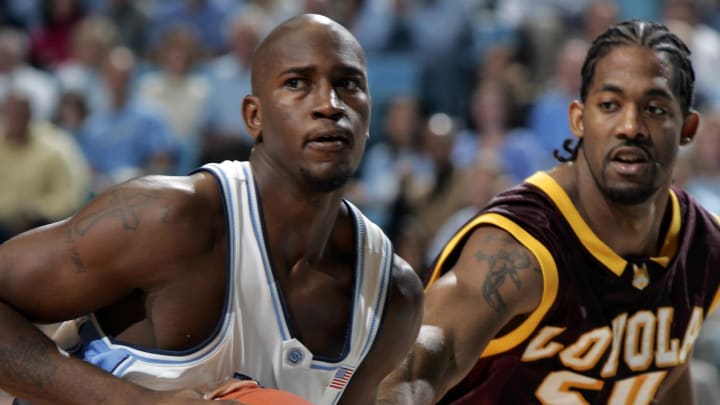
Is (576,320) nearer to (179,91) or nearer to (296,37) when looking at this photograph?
(296,37)

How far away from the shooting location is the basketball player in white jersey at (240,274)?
2.81m

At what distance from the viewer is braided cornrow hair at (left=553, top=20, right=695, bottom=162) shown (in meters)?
4.00

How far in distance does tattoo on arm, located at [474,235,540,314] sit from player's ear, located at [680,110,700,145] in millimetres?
779

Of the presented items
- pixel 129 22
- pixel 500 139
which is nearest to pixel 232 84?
pixel 129 22

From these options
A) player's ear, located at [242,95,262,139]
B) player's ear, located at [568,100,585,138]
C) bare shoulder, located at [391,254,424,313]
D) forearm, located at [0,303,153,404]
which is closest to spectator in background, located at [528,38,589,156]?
player's ear, located at [568,100,585,138]

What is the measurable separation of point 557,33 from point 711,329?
11.3 feet

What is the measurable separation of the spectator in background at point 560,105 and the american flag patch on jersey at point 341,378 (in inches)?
214

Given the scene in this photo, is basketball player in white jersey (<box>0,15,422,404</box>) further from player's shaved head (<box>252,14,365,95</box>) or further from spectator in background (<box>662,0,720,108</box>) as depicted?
spectator in background (<box>662,0,720,108</box>)

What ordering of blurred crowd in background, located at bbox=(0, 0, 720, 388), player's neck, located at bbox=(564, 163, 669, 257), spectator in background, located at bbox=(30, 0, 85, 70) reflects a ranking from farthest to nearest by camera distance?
1. spectator in background, located at bbox=(30, 0, 85, 70)
2. blurred crowd in background, located at bbox=(0, 0, 720, 388)
3. player's neck, located at bbox=(564, 163, 669, 257)

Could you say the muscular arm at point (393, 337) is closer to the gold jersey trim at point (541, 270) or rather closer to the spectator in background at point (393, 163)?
the gold jersey trim at point (541, 270)

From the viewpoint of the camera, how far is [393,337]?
3316 mm

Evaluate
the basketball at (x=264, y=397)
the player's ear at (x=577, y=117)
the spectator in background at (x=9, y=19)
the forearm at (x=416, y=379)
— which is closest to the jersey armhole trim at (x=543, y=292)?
the forearm at (x=416, y=379)

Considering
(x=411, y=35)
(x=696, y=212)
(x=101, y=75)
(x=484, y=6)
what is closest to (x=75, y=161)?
(x=101, y=75)

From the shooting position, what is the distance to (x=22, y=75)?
31.8 ft
